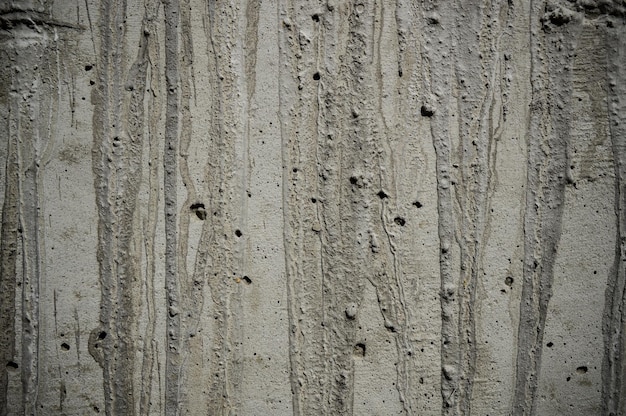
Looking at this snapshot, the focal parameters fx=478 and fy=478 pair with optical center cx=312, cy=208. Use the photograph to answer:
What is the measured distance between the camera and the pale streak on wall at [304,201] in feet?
1.48

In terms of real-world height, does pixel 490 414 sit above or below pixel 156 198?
below

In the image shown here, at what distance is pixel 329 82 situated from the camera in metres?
0.45

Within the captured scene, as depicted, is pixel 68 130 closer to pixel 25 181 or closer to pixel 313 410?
pixel 25 181

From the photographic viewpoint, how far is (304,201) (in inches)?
18.0

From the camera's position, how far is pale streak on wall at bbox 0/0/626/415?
452 millimetres

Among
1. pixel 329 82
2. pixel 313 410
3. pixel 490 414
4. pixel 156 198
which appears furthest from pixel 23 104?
pixel 490 414

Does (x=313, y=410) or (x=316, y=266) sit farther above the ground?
(x=316, y=266)

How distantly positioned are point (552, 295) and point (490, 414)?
0.13 metres

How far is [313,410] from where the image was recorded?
1.51 ft

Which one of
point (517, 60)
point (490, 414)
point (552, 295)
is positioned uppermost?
point (517, 60)

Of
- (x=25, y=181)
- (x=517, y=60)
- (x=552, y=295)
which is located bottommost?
(x=552, y=295)

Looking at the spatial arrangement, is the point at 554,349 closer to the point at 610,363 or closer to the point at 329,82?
the point at 610,363

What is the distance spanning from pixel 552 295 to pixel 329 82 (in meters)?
0.30

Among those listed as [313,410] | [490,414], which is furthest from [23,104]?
[490,414]
